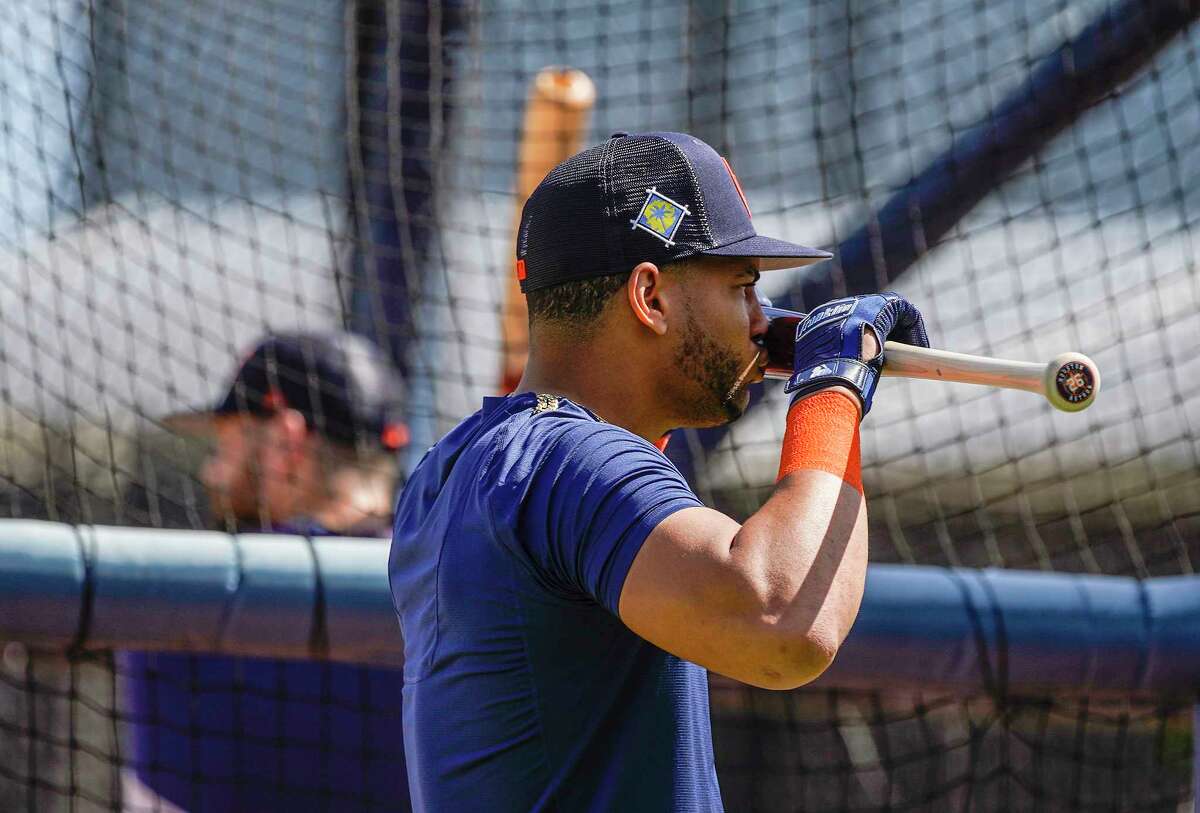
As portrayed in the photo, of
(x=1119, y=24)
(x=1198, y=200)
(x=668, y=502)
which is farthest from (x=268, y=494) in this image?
(x=1198, y=200)

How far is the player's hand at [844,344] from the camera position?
135cm

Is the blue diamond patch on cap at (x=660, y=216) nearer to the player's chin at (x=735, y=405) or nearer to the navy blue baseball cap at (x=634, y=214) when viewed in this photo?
the navy blue baseball cap at (x=634, y=214)

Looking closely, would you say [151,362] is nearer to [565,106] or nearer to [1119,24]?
[565,106]

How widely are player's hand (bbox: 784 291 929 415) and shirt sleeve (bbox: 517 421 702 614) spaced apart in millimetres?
199

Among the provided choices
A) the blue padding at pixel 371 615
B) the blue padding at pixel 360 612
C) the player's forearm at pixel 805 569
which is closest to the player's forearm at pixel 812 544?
the player's forearm at pixel 805 569

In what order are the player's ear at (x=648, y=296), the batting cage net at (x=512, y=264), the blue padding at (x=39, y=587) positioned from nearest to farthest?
the player's ear at (x=648, y=296), the blue padding at (x=39, y=587), the batting cage net at (x=512, y=264)

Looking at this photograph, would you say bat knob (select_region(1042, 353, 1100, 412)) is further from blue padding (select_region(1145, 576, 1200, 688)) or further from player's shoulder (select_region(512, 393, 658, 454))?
blue padding (select_region(1145, 576, 1200, 688))

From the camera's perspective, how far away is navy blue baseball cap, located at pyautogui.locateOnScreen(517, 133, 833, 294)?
144cm

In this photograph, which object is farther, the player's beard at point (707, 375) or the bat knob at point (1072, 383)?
the player's beard at point (707, 375)

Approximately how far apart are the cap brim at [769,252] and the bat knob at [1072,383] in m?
0.29

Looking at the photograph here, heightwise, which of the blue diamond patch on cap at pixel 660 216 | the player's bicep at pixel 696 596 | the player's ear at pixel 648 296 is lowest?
the player's bicep at pixel 696 596

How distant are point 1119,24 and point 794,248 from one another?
2.31m

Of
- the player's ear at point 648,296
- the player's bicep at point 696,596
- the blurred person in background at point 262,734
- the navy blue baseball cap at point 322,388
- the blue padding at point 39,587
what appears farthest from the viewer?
the navy blue baseball cap at point 322,388

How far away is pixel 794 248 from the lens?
1545 mm
